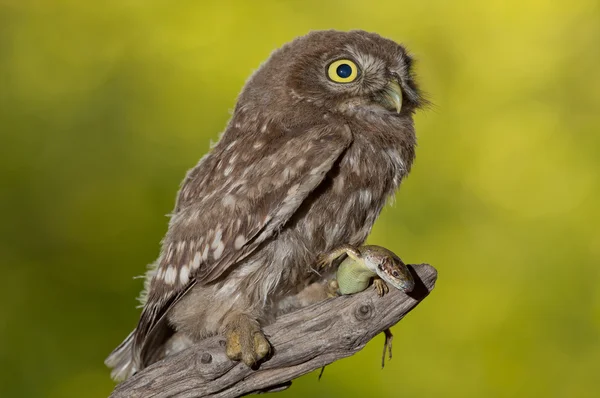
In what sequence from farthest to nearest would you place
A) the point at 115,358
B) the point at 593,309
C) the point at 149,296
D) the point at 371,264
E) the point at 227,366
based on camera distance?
the point at 593,309 → the point at 115,358 → the point at 149,296 → the point at 227,366 → the point at 371,264

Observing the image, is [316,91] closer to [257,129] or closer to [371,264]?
[257,129]

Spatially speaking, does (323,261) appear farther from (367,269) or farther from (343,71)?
(343,71)

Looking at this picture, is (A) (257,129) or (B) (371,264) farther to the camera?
(A) (257,129)

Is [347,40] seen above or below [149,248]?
above

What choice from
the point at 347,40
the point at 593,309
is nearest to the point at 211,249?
the point at 347,40

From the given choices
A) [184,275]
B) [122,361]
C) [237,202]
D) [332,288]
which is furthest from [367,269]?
[122,361]

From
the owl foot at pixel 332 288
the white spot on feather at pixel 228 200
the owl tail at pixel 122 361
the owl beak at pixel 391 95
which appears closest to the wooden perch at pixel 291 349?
the owl foot at pixel 332 288

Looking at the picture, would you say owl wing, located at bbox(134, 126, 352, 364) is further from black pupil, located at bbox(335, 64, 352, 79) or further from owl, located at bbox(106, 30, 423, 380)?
black pupil, located at bbox(335, 64, 352, 79)
